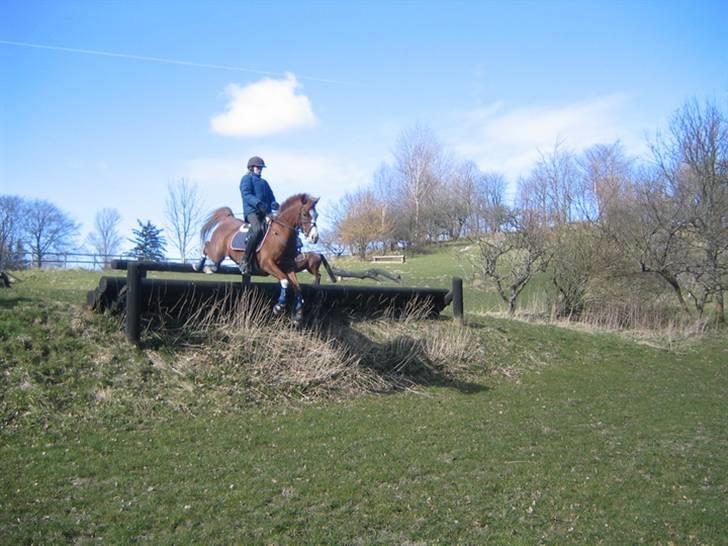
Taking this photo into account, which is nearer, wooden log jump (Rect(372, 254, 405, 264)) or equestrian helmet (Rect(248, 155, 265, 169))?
equestrian helmet (Rect(248, 155, 265, 169))

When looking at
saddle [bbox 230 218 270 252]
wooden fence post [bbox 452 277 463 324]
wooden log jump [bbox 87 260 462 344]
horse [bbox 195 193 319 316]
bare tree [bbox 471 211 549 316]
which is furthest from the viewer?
bare tree [bbox 471 211 549 316]

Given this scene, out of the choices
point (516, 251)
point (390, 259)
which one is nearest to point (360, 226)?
point (390, 259)

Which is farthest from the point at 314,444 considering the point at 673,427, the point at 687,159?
the point at 687,159

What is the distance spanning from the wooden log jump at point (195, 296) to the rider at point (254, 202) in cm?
74

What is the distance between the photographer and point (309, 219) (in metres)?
11.0

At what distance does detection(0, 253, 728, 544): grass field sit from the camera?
18.7 ft

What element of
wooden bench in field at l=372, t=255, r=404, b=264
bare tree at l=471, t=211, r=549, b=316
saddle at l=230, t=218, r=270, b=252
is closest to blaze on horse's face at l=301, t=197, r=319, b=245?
saddle at l=230, t=218, r=270, b=252

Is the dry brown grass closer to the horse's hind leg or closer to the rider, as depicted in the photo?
the horse's hind leg

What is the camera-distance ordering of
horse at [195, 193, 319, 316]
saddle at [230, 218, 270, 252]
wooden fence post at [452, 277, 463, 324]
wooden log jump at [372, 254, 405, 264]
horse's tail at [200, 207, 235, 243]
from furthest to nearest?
wooden log jump at [372, 254, 405, 264] → wooden fence post at [452, 277, 463, 324] → horse's tail at [200, 207, 235, 243] → saddle at [230, 218, 270, 252] → horse at [195, 193, 319, 316]

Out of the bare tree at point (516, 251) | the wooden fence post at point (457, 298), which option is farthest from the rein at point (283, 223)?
the bare tree at point (516, 251)

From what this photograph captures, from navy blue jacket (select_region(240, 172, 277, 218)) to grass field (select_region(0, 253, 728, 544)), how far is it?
289 cm

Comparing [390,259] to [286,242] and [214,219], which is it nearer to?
[214,219]

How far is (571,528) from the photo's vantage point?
229 inches

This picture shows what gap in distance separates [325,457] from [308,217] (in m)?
4.72
